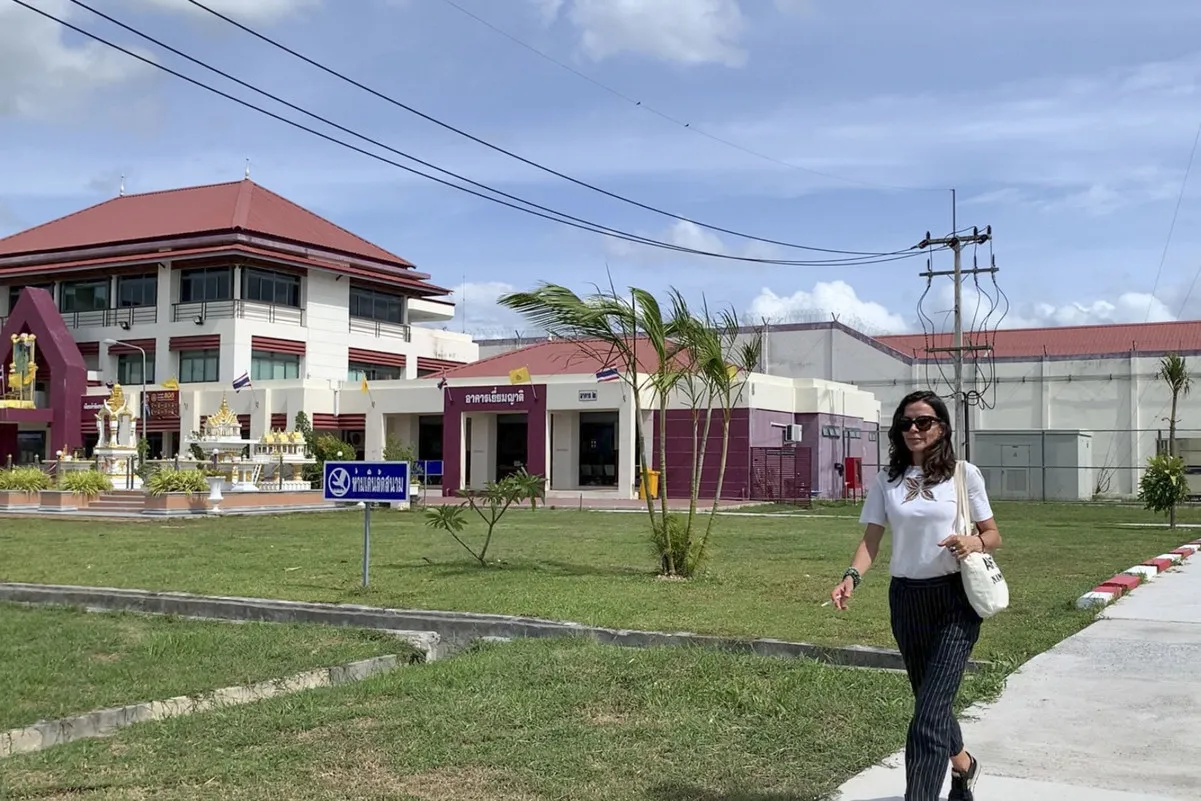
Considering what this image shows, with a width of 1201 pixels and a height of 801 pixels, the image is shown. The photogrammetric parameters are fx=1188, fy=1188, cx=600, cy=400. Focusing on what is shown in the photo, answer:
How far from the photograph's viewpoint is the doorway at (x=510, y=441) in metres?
48.1

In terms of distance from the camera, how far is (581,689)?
735cm

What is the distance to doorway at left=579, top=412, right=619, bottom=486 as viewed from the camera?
153 feet

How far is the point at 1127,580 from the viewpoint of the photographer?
13242 millimetres

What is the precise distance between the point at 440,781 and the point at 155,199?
202 feet

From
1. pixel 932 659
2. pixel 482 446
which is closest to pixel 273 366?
pixel 482 446

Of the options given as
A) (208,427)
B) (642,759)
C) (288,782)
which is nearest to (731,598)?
(642,759)

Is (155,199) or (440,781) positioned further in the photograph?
(155,199)

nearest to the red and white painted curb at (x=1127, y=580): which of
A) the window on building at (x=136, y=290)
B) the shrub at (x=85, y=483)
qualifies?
the shrub at (x=85, y=483)

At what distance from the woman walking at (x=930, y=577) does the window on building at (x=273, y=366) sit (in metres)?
50.0

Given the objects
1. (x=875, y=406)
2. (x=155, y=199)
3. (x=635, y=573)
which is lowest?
(x=635, y=573)

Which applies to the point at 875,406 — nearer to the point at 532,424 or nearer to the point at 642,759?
the point at 532,424

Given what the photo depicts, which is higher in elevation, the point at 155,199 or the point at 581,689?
the point at 155,199

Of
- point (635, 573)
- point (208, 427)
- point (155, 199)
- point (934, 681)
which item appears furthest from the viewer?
point (155, 199)

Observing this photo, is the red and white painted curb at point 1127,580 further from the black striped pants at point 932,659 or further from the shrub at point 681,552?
the black striped pants at point 932,659
